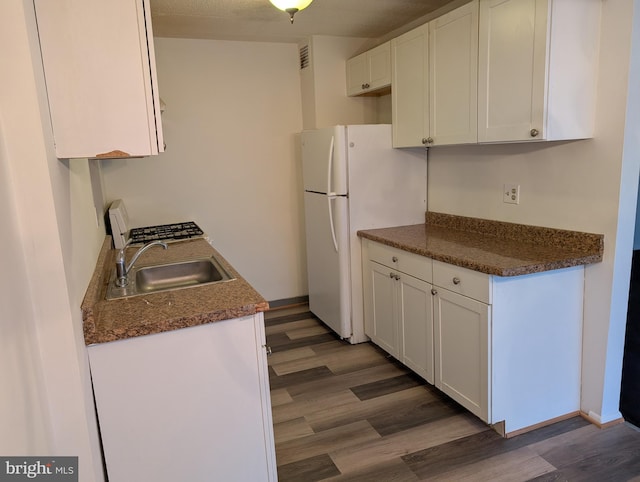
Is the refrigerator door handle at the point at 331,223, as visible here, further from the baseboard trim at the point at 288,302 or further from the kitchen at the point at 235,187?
the baseboard trim at the point at 288,302

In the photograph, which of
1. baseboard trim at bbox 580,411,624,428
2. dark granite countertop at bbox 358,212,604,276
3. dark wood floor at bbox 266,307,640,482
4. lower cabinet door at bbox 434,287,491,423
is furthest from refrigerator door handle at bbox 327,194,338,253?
baseboard trim at bbox 580,411,624,428

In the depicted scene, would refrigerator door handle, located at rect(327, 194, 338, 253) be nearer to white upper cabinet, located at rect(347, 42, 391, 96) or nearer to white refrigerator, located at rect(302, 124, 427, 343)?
white refrigerator, located at rect(302, 124, 427, 343)

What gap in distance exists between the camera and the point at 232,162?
13.3ft

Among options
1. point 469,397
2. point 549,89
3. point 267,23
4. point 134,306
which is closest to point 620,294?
point 469,397

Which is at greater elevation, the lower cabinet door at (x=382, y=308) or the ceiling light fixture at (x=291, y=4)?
the ceiling light fixture at (x=291, y=4)

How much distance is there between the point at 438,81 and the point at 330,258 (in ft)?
4.87

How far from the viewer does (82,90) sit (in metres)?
1.41

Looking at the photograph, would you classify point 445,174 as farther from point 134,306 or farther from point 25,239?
point 25,239

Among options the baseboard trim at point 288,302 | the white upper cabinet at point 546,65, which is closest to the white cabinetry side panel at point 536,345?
the white upper cabinet at point 546,65

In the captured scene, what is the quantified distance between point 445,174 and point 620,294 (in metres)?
1.43

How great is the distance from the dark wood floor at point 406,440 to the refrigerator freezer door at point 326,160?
4.37 ft

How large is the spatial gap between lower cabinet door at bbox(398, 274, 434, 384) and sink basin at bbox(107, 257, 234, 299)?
1170 millimetres

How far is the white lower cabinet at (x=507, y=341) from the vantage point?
2201 millimetres

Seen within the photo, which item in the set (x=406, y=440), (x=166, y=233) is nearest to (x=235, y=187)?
(x=166, y=233)
